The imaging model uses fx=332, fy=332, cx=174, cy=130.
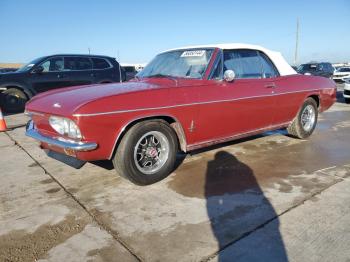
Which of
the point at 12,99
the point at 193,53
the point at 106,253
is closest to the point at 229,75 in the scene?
the point at 193,53

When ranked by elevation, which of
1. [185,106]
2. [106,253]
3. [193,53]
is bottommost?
[106,253]

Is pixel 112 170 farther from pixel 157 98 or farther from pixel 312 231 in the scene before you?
pixel 312 231

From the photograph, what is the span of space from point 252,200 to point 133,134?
141 centimetres

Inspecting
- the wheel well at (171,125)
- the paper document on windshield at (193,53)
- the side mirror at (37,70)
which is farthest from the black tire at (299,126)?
the side mirror at (37,70)

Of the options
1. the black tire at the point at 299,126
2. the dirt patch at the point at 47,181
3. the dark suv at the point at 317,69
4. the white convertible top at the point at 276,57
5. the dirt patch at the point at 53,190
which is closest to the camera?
the dirt patch at the point at 53,190

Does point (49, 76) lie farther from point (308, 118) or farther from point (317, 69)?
point (317, 69)

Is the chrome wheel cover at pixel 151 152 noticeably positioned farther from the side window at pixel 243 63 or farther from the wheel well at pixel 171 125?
the side window at pixel 243 63

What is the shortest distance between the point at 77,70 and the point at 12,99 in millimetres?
2046

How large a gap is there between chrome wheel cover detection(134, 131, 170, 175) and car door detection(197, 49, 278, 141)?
50 cm

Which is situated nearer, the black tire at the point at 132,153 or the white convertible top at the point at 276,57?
the black tire at the point at 132,153

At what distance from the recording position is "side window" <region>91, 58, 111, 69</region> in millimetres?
10375

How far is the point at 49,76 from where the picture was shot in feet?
32.0

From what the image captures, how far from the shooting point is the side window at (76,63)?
10.1 m

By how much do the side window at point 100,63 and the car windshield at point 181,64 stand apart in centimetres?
568
